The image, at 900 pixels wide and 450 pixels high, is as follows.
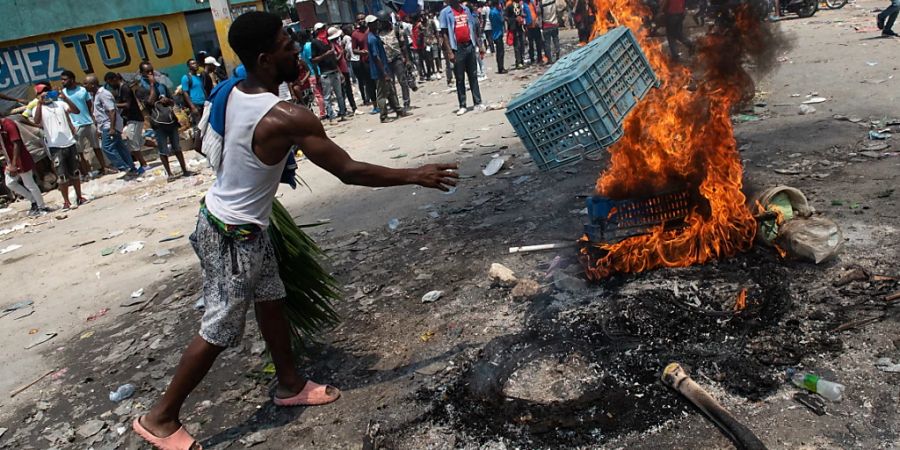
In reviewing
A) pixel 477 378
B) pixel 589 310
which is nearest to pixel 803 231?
pixel 589 310

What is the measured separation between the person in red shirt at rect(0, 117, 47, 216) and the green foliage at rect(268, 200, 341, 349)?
7521 millimetres

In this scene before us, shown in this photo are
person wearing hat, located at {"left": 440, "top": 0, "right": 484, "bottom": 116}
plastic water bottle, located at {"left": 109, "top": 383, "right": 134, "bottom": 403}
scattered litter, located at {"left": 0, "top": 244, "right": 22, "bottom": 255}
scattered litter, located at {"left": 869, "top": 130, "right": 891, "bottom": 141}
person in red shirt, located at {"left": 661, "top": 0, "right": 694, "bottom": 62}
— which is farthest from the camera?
person wearing hat, located at {"left": 440, "top": 0, "right": 484, "bottom": 116}

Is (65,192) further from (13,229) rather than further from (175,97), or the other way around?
(175,97)

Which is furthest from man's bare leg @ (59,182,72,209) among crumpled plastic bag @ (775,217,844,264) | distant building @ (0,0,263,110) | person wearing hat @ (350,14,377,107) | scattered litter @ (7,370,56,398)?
crumpled plastic bag @ (775,217,844,264)

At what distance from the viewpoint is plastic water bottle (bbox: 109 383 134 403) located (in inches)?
148

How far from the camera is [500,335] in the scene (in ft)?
11.9

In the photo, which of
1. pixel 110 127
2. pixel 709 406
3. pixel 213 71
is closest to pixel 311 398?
pixel 709 406

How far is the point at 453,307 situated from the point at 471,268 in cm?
60

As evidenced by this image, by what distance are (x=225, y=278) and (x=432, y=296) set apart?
1.70 m

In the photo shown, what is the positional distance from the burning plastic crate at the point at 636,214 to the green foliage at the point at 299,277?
6.00ft

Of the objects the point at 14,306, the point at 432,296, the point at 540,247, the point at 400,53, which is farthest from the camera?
the point at 400,53

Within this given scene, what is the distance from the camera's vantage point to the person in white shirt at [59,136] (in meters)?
9.41

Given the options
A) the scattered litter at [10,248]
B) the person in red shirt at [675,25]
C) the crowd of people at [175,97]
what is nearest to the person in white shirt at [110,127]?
the crowd of people at [175,97]

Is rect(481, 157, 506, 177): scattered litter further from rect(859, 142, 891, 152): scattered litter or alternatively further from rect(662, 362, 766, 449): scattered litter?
rect(662, 362, 766, 449): scattered litter
